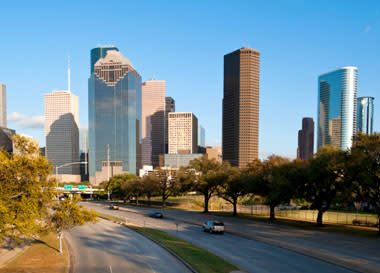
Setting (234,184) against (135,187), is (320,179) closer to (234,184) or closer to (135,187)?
(234,184)

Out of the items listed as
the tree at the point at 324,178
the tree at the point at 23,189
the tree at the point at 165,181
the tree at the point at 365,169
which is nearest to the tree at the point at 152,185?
the tree at the point at 165,181

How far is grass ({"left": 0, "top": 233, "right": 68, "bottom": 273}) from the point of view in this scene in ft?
75.4

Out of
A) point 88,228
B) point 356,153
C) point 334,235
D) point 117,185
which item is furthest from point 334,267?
point 117,185

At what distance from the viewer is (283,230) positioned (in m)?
43.1

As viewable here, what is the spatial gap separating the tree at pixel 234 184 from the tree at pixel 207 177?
1.36 m

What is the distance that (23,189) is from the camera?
20.7m

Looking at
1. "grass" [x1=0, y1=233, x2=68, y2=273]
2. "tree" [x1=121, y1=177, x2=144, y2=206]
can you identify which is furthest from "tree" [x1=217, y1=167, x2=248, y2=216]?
"grass" [x1=0, y1=233, x2=68, y2=273]

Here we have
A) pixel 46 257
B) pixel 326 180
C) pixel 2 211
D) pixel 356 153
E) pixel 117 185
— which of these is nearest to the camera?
pixel 2 211

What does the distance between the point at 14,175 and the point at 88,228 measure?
29918 millimetres

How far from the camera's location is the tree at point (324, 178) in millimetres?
41750

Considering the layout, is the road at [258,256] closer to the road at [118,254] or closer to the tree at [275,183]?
the road at [118,254]

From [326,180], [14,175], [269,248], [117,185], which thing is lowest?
[117,185]

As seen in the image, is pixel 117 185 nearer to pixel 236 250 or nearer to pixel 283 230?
pixel 283 230

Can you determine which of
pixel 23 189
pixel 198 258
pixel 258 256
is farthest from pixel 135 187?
pixel 23 189
